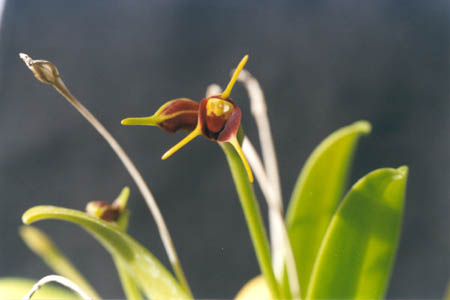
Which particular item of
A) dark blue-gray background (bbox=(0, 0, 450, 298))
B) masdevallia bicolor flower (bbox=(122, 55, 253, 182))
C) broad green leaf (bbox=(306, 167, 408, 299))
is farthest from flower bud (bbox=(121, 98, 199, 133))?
dark blue-gray background (bbox=(0, 0, 450, 298))

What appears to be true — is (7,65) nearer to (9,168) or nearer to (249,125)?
(9,168)

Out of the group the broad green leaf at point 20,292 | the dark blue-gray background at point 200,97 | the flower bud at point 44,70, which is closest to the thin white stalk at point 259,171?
the flower bud at point 44,70

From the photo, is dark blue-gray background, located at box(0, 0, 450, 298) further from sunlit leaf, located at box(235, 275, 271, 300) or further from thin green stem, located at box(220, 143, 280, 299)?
thin green stem, located at box(220, 143, 280, 299)

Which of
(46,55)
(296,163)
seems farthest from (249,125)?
(46,55)

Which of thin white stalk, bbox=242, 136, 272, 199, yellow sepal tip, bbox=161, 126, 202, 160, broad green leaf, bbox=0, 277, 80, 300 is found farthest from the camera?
broad green leaf, bbox=0, 277, 80, 300

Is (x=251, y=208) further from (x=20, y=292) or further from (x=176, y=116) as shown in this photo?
(x=20, y=292)

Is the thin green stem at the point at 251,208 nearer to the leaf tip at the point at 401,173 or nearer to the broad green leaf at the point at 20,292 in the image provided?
the leaf tip at the point at 401,173
